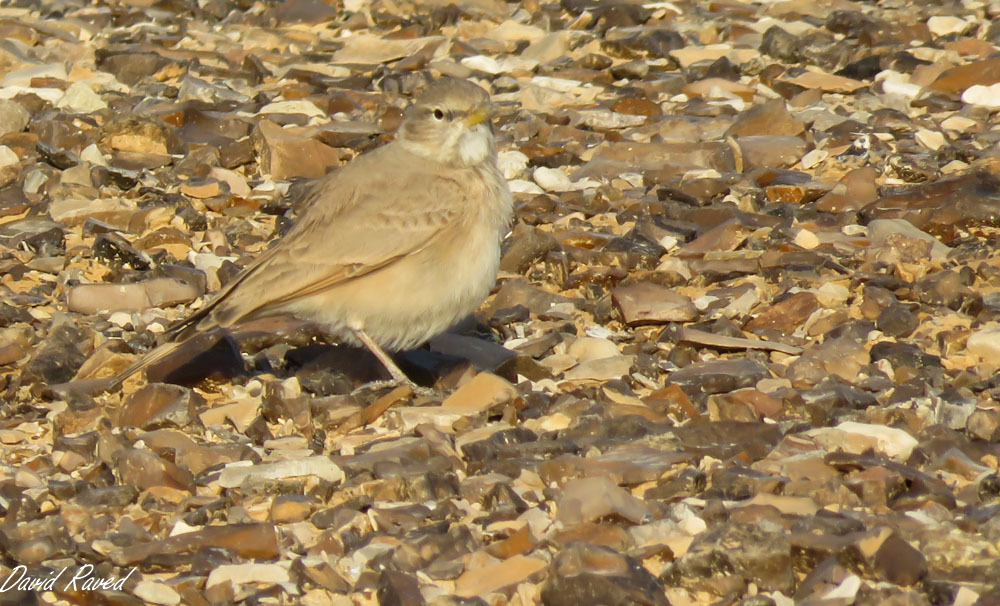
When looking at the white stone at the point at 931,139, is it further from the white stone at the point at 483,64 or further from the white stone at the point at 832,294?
the white stone at the point at 483,64

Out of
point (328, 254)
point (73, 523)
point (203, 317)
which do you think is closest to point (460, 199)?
point (328, 254)

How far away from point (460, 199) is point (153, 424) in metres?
1.79

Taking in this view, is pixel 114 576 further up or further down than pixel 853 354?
further up

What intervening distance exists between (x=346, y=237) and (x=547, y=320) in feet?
4.55

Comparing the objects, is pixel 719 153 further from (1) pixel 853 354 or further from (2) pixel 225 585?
(2) pixel 225 585

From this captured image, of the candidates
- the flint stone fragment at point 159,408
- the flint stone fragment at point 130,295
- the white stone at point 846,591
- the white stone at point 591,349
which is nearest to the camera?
the white stone at point 846,591

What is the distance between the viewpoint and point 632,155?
9695 millimetres

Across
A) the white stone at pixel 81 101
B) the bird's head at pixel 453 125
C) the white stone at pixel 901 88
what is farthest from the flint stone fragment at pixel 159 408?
the white stone at pixel 901 88

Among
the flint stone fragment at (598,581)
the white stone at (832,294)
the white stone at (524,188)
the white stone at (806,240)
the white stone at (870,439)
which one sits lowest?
the white stone at (806,240)

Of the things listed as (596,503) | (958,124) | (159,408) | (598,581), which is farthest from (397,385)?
(958,124)

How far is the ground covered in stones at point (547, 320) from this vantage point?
520 cm
